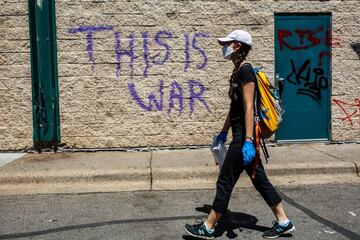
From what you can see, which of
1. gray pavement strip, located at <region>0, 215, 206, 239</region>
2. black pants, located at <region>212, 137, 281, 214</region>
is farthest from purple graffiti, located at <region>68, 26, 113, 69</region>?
black pants, located at <region>212, 137, 281, 214</region>

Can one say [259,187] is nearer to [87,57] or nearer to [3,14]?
[87,57]

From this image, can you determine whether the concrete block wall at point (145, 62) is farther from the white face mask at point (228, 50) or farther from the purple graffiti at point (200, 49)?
the white face mask at point (228, 50)

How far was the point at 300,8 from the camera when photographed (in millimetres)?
8469

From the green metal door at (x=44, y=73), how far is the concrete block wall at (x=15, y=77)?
0.33 ft

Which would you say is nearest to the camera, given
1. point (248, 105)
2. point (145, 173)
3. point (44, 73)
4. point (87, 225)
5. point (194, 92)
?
point (248, 105)

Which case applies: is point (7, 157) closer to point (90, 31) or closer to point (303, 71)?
point (90, 31)

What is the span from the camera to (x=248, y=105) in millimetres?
4379

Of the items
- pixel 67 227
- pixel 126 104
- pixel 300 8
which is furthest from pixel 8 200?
pixel 300 8

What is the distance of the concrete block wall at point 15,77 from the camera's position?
816 cm

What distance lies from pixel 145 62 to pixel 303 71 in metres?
2.76

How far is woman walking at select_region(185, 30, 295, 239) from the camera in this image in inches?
174

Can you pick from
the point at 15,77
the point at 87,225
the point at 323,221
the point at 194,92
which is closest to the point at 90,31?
the point at 15,77

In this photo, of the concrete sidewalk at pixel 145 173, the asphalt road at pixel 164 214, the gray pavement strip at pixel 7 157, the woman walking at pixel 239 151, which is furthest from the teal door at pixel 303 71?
the gray pavement strip at pixel 7 157

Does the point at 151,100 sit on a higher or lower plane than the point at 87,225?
higher
